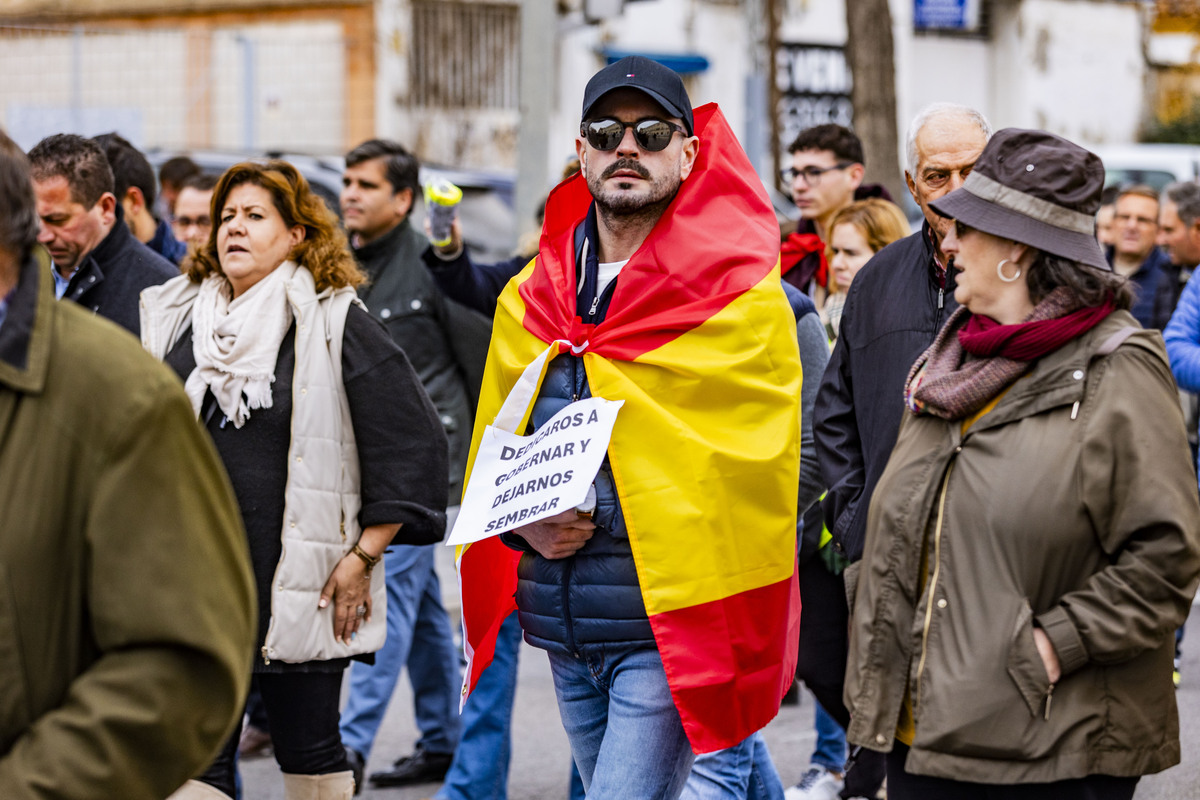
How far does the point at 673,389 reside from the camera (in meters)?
3.49

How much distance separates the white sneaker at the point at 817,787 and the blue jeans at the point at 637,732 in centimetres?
203

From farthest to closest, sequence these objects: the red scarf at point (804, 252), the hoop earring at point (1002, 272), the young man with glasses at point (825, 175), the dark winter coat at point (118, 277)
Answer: the young man with glasses at point (825, 175)
the red scarf at point (804, 252)
the dark winter coat at point (118, 277)
the hoop earring at point (1002, 272)

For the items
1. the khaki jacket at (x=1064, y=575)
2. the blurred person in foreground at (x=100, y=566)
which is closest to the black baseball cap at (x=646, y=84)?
the khaki jacket at (x=1064, y=575)

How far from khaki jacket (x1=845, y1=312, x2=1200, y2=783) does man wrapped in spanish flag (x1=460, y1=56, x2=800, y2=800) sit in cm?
55

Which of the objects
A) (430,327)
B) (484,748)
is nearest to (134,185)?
(430,327)

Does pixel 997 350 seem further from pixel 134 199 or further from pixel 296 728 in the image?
pixel 134 199

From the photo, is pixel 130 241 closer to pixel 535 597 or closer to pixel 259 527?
pixel 259 527

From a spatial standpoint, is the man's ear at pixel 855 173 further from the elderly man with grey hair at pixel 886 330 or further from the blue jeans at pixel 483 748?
the blue jeans at pixel 483 748

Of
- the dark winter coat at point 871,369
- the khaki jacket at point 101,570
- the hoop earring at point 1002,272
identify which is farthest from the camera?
the dark winter coat at point 871,369

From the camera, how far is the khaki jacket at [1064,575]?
2873mm

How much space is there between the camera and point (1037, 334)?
2.99 meters

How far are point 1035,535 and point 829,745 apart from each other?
287 cm

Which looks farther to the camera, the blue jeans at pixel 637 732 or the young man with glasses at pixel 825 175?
the young man with glasses at pixel 825 175

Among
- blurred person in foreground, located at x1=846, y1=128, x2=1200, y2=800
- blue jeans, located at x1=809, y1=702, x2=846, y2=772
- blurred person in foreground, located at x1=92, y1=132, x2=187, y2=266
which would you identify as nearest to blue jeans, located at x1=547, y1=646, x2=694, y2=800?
blurred person in foreground, located at x1=846, y1=128, x2=1200, y2=800
